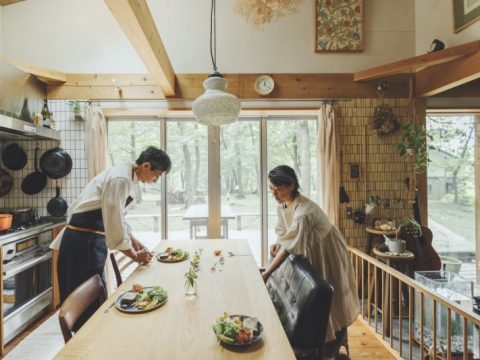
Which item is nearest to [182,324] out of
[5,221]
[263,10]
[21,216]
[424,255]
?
[5,221]

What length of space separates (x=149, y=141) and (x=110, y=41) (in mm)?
1262

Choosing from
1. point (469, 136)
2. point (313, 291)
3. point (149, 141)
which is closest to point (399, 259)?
point (313, 291)

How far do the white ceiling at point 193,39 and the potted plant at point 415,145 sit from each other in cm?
98

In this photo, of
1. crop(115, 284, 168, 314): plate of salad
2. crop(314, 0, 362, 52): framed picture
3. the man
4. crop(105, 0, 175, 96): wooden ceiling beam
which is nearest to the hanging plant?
crop(314, 0, 362, 52): framed picture

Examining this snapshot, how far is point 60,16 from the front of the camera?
3.34 m

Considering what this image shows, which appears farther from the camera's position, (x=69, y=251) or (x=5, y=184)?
(x=5, y=184)

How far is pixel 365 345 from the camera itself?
2326 millimetres

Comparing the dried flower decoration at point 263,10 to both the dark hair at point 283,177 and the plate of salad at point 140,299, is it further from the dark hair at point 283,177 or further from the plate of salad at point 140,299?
the plate of salad at point 140,299

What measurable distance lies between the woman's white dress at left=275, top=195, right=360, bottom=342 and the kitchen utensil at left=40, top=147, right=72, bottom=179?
9.12ft

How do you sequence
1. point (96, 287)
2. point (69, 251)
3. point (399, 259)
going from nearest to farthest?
point (96, 287) → point (69, 251) → point (399, 259)

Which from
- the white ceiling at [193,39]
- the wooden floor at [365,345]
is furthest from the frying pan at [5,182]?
the wooden floor at [365,345]

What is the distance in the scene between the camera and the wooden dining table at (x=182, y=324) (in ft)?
3.33

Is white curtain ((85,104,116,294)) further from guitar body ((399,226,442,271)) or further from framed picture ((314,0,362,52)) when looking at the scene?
guitar body ((399,226,442,271))

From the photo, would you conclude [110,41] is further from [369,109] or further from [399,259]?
[399,259]
